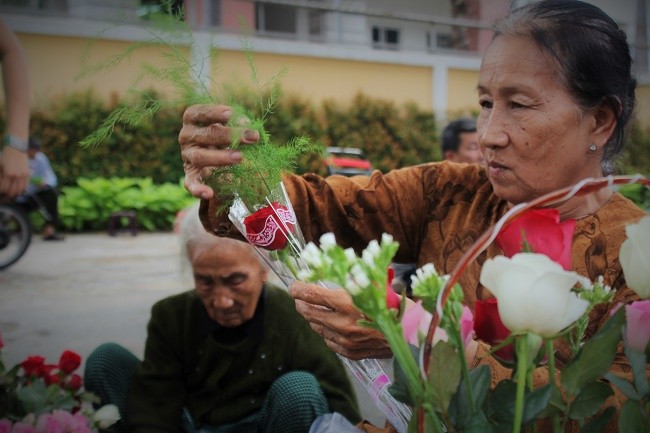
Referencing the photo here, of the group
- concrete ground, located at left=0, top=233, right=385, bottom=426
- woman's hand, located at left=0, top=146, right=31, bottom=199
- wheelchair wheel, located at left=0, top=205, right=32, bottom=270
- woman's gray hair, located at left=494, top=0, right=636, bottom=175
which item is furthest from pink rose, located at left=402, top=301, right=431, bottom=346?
wheelchair wheel, located at left=0, top=205, right=32, bottom=270

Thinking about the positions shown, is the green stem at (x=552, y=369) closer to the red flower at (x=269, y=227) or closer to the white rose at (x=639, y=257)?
the white rose at (x=639, y=257)

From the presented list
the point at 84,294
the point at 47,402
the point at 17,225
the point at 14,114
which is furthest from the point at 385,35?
the point at 47,402

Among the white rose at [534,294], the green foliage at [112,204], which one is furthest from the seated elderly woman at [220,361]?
the green foliage at [112,204]

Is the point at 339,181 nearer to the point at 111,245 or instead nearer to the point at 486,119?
the point at 486,119

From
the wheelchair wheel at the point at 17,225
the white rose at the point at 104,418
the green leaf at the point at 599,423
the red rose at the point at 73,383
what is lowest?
the wheelchair wheel at the point at 17,225

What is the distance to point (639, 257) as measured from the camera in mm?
618

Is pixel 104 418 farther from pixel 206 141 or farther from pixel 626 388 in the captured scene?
pixel 626 388

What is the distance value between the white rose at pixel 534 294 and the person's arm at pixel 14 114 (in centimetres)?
184

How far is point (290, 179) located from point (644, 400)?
93cm

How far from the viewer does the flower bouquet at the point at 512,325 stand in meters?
0.56

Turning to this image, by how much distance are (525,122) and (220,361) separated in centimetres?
121

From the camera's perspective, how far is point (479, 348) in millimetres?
900

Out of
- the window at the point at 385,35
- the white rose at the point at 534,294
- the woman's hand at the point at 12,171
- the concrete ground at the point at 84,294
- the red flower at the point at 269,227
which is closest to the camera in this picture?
the white rose at the point at 534,294

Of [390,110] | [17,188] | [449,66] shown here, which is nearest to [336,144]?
[390,110]
